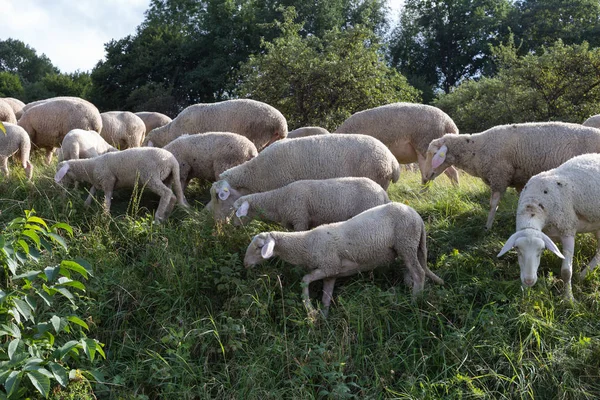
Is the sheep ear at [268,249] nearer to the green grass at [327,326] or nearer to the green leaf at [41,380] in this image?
the green grass at [327,326]

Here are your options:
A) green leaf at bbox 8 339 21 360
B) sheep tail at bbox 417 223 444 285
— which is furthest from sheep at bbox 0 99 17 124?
sheep tail at bbox 417 223 444 285

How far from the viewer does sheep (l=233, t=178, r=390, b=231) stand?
627 centimetres

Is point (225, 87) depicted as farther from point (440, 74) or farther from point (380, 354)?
point (380, 354)

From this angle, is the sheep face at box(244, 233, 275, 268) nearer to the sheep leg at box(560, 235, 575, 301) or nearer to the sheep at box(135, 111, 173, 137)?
the sheep leg at box(560, 235, 575, 301)

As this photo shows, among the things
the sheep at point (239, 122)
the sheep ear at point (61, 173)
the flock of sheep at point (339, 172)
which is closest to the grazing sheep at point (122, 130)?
the flock of sheep at point (339, 172)

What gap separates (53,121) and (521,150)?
322 inches

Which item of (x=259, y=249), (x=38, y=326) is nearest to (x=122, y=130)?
(x=259, y=249)

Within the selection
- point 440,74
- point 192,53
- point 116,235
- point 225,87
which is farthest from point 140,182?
point 440,74

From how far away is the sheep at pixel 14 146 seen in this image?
913 centimetres

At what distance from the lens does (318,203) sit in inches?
247

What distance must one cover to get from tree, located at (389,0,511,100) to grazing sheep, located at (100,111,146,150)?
27.8 meters

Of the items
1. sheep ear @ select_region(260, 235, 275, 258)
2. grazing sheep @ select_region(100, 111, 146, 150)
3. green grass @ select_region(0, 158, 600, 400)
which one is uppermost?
sheep ear @ select_region(260, 235, 275, 258)

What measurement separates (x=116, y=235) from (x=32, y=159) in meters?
5.10

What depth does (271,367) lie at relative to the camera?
4.88m
